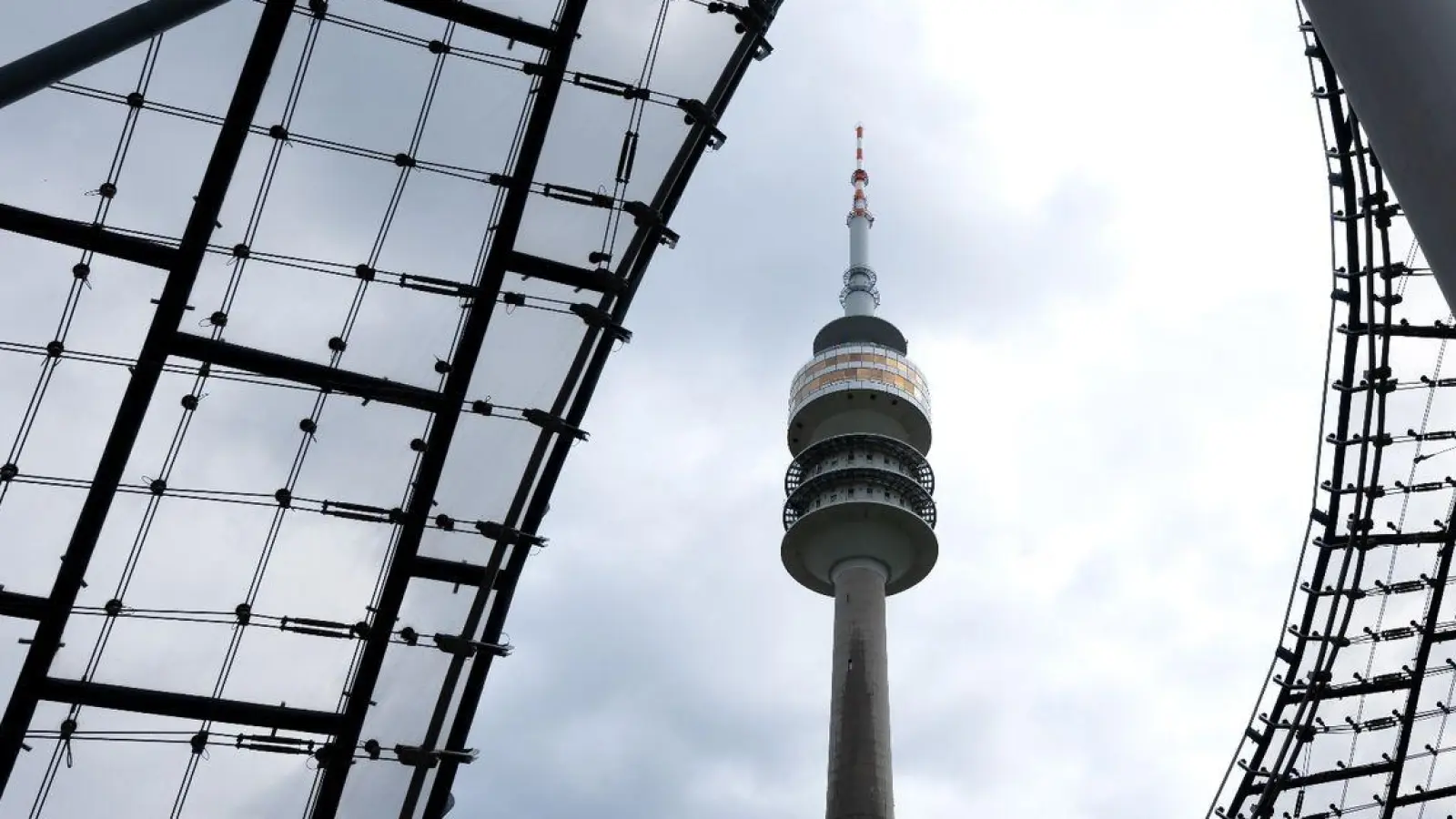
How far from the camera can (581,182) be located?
720 inches

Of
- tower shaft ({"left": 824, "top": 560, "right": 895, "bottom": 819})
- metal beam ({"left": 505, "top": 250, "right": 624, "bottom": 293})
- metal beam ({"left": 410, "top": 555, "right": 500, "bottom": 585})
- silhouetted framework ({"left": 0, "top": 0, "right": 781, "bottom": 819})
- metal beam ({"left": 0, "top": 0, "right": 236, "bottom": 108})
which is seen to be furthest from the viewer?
tower shaft ({"left": 824, "top": 560, "right": 895, "bottom": 819})

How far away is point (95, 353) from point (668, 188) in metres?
7.57

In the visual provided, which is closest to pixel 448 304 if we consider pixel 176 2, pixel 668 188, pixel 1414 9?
pixel 668 188

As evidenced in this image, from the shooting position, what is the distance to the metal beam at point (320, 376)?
55.6 feet

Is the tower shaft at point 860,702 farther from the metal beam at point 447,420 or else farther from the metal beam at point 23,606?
the metal beam at point 23,606

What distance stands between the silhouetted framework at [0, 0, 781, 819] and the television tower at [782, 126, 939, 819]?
45.2 metres

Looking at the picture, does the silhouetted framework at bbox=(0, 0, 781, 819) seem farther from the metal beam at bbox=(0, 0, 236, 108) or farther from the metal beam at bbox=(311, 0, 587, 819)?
the metal beam at bbox=(0, 0, 236, 108)

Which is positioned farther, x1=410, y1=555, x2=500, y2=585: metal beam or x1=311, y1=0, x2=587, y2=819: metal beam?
x1=410, y1=555, x2=500, y2=585: metal beam

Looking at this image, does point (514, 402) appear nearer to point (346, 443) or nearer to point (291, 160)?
point (346, 443)

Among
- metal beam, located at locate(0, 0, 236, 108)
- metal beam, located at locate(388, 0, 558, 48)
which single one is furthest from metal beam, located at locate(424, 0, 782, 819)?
metal beam, located at locate(0, 0, 236, 108)

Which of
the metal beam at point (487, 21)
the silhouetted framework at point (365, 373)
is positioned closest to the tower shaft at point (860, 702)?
the silhouetted framework at point (365, 373)

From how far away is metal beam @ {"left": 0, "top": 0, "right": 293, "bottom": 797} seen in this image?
52.4 feet

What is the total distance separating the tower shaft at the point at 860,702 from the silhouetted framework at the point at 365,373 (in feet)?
146

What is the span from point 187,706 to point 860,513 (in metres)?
51.7
